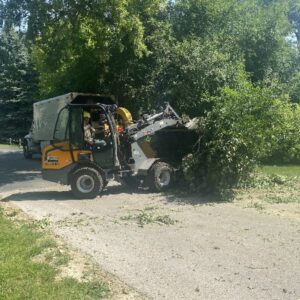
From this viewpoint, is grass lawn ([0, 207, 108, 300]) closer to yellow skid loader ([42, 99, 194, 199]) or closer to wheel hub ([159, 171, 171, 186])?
yellow skid loader ([42, 99, 194, 199])

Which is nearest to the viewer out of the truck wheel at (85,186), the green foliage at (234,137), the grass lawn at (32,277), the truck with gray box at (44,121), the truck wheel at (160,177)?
the grass lawn at (32,277)

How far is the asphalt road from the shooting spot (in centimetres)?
610

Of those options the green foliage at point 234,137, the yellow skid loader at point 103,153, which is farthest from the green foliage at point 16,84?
→ the green foliage at point 234,137

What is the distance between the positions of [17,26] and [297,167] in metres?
12.7

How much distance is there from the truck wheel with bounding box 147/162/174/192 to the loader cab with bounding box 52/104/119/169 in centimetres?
110

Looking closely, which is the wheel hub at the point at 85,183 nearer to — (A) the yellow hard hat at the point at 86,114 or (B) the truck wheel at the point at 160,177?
(A) the yellow hard hat at the point at 86,114

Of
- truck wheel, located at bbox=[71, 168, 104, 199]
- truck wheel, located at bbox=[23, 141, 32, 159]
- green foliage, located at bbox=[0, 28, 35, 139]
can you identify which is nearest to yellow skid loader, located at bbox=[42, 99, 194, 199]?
truck wheel, located at bbox=[71, 168, 104, 199]

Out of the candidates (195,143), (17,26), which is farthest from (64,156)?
(17,26)

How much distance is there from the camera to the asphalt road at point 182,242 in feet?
20.0

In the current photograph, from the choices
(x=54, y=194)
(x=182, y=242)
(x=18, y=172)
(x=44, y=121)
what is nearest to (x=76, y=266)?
(x=182, y=242)

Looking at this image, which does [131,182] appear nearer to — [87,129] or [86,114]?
[87,129]

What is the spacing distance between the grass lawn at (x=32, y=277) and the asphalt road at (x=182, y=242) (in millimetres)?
551

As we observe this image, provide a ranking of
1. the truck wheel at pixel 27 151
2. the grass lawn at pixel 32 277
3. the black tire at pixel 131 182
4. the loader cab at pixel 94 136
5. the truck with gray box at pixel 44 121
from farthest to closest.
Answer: the truck wheel at pixel 27 151
the truck with gray box at pixel 44 121
the black tire at pixel 131 182
the loader cab at pixel 94 136
the grass lawn at pixel 32 277

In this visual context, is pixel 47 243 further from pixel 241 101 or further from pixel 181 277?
pixel 241 101
